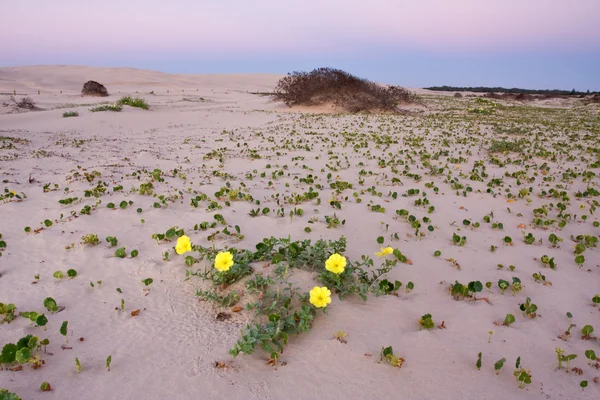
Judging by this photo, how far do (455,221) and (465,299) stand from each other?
249 centimetres

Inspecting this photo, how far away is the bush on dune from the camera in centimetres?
2595

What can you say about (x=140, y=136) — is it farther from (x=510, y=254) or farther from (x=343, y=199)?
(x=510, y=254)

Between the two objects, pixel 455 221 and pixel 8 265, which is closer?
pixel 8 265

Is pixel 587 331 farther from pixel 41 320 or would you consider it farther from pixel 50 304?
pixel 50 304

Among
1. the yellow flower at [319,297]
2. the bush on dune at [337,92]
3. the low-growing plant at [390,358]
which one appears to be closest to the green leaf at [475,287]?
the low-growing plant at [390,358]

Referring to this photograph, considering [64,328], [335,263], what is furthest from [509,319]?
[64,328]

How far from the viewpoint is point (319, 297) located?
9.78ft

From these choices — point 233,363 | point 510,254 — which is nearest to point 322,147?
point 510,254

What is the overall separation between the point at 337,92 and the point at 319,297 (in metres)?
24.9

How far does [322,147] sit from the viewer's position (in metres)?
12.2

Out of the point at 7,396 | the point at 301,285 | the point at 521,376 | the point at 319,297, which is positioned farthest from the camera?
the point at 301,285

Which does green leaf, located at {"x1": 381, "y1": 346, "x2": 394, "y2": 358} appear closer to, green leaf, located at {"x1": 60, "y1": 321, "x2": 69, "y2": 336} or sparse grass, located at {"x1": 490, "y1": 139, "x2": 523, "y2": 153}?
green leaf, located at {"x1": 60, "y1": 321, "x2": 69, "y2": 336}

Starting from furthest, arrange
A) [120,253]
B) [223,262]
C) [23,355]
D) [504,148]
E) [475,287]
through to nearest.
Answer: [504,148]
[120,253]
[475,287]
[223,262]
[23,355]

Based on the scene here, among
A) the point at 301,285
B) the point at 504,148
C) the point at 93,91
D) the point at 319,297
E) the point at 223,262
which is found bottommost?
the point at 301,285
